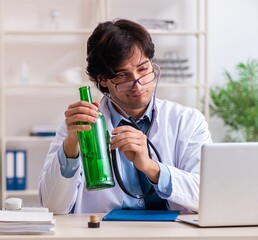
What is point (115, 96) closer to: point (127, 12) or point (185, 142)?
point (185, 142)

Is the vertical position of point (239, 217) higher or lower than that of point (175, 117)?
lower

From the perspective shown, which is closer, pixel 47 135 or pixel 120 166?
pixel 120 166

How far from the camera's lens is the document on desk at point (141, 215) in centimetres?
217

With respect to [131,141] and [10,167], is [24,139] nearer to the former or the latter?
[10,167]

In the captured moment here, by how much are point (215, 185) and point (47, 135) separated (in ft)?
10.6

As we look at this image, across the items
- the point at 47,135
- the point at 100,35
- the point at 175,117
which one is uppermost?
the point at 100,35

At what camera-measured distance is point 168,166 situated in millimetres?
2312

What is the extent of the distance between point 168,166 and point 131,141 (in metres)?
0.20

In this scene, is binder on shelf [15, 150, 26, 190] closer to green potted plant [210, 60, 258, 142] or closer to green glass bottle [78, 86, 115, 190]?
green potted plant [210, 60, 258, 142]

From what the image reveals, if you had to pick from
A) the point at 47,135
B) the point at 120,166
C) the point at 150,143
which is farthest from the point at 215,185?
the point at 47,135

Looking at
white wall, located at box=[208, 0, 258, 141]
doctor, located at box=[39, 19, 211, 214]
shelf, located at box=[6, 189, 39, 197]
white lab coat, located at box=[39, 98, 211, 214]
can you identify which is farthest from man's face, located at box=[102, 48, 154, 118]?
white wall, located at box=[208, 0, 258, 141]

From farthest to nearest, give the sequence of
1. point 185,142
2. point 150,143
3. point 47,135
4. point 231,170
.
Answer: point 47,135 < point 185,142 < point 150,143 < point 231,170

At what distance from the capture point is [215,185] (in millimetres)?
1981

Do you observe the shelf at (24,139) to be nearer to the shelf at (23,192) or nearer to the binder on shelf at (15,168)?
the binder on shelf at (15,168)
